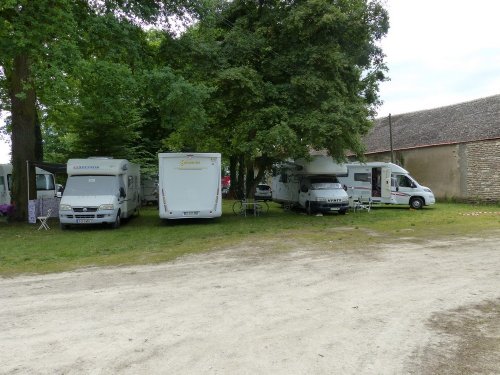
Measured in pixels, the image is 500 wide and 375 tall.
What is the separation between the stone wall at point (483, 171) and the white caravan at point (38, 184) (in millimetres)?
24769

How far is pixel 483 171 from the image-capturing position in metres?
28.0

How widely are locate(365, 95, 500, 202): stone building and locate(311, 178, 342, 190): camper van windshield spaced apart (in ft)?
37.0

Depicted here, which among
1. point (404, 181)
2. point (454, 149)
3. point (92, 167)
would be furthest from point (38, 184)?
point (454, 149)

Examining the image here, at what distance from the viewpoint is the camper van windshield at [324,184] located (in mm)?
21969

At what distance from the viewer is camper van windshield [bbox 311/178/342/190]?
22.0 meters

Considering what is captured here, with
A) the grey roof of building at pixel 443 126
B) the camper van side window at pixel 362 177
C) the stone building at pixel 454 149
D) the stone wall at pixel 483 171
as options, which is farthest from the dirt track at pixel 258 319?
the grey roof of building at pixel 443 126

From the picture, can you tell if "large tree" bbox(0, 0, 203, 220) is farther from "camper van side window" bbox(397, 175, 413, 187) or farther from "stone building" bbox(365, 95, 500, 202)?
"stone building" bbox(365, 95, 500, 202)

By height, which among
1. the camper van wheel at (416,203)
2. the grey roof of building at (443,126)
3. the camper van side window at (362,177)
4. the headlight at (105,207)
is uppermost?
the grey roof of building at (443,126)

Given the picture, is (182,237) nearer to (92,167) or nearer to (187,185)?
(187,185)

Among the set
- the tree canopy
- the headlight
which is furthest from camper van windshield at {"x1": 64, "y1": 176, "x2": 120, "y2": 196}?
the tree canopy

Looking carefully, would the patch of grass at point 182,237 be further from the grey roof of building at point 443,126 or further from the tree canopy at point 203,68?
the grey roof of building at point 443,126

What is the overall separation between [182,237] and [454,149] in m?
22.5

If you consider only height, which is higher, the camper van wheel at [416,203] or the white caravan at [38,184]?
the white caravan at [38,184]

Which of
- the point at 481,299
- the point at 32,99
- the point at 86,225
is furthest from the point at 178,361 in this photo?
the point at 32,99
